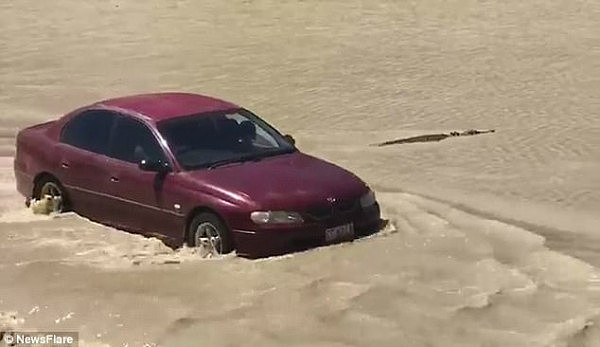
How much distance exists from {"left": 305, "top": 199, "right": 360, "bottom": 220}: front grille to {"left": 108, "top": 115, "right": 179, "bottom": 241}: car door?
1207 mm

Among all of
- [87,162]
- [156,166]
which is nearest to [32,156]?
[87,162]

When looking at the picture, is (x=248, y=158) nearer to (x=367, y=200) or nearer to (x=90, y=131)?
(x=367, y=200)

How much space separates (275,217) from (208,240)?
0.64 meters

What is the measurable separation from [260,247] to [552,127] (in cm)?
923

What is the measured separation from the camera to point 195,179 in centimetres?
1038

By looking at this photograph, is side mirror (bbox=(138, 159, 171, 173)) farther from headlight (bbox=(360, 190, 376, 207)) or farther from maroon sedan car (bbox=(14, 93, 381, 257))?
headlight (bbox=(360, 190, 376, 207))

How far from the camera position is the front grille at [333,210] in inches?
400

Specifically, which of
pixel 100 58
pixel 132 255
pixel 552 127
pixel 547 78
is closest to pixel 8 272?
pixel 132 255

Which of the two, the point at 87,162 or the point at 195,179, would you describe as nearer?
the point at 195,179

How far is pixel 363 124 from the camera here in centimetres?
1908

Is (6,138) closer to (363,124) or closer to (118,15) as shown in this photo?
(363,124)

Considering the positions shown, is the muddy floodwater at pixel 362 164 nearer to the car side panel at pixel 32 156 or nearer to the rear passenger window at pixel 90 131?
the car side panel at pixel 32 156

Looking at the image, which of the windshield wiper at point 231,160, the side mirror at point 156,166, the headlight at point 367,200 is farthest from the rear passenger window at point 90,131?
the headlight at point 367,200

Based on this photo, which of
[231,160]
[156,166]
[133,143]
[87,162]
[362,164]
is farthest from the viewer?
[362,164]
